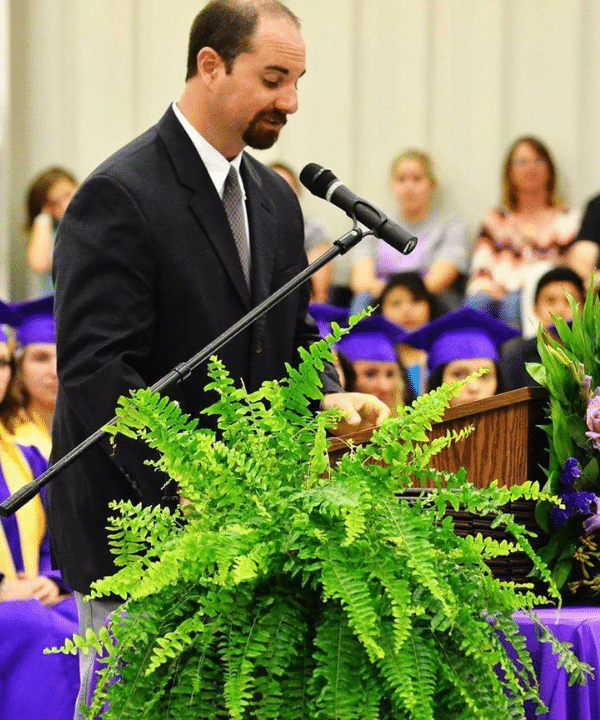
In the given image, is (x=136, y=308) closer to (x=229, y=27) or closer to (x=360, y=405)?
(x=360, y=405)

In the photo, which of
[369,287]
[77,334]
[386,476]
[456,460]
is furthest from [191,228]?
[369,287]

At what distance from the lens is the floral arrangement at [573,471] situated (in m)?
2.44

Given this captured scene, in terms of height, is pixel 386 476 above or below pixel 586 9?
below

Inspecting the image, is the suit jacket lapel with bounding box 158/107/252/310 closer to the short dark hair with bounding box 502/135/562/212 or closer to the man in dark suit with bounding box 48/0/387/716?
the man in dark suit with bounding box 48/0/387/716

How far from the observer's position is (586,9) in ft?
27.7

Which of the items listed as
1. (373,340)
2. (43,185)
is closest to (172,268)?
(373,340)

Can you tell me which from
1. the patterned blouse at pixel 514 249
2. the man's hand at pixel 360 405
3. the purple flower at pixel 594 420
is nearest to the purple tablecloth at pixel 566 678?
the purple flower at pixel 594 420

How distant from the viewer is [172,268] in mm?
2781

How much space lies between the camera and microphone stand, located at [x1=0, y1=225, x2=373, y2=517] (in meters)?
2.09

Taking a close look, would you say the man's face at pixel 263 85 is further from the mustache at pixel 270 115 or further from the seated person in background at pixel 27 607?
the seated person in background at pixel 27 607

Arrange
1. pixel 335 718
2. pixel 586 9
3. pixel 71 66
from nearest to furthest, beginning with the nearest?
pixel 335 718 < pixel 586 9 < pixel 71 66

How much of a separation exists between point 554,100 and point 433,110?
0.71m

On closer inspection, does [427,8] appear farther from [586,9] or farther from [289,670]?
[289,670]

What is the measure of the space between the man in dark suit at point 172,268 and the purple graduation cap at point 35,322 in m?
2.68
